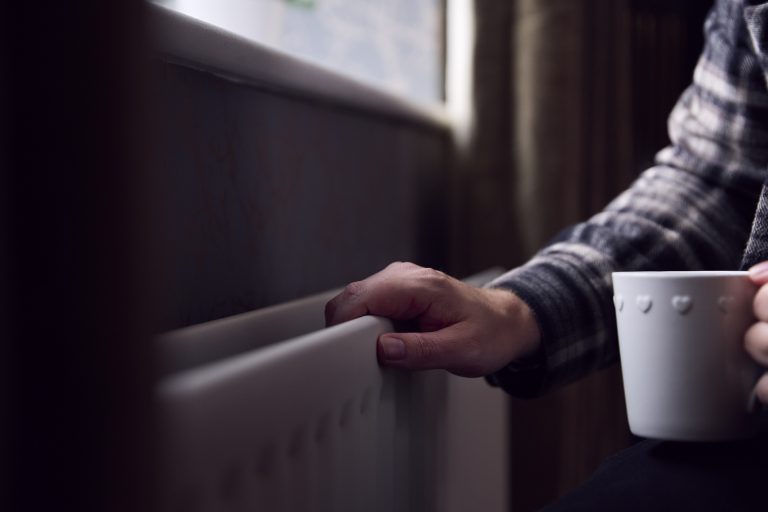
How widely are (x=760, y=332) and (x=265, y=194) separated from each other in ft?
1.36

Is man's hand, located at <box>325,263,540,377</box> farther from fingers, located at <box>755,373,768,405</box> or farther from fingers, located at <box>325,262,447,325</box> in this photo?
fingers, located at <box>755,373,768,405</box>

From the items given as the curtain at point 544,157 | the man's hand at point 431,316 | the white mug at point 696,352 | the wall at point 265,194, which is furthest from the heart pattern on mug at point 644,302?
the curtain at point 544,157

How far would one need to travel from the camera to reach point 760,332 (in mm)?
508

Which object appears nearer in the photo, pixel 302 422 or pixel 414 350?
pixel 302 422

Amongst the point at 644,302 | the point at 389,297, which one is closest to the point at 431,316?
the point at 389,297

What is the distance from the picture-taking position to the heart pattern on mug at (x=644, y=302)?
52 cm

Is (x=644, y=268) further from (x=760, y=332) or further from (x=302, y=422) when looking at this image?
(x=302, y=422)

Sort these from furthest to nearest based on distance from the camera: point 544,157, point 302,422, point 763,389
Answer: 1. point 544,157
2. point 763,389
3. point 302,422

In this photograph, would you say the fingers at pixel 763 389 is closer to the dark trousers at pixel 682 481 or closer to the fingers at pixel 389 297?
the dark trousers at pixel 682 481

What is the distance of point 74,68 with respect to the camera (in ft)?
0.75

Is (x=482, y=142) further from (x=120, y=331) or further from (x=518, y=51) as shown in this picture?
(x=120, y=331)

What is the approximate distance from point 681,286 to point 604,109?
3.18 feet

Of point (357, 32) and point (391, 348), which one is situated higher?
point (357, 32)

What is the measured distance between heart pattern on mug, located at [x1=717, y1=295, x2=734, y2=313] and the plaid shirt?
0.19 m
